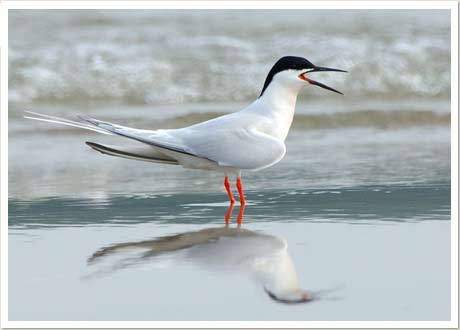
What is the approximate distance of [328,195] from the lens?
17.0 feet

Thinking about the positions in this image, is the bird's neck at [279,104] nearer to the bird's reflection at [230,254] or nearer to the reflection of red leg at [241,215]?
the reflection of red leg at [241,215]

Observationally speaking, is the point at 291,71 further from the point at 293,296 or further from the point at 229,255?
the point at 293,296

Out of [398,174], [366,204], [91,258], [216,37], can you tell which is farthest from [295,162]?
[216,37]

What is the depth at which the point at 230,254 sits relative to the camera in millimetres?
3961

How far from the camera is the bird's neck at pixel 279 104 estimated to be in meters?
5.08

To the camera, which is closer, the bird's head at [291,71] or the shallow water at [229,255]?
the shallow water at [229,255]

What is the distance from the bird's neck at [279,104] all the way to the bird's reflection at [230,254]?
82 centimetres

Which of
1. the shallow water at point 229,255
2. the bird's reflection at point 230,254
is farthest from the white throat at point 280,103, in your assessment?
the bird's reflection at point 230,254

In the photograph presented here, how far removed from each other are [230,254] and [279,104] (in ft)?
4.56

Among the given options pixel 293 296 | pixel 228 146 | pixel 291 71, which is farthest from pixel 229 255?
pixel 291 71

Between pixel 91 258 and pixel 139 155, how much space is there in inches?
40.9

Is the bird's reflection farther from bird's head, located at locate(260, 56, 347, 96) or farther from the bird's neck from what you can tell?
bird's head, located at locate(260, 56, 347, 96)

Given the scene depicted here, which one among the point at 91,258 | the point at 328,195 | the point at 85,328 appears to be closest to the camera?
the point at 85,328

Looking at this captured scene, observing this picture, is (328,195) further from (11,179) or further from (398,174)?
(11,179)
